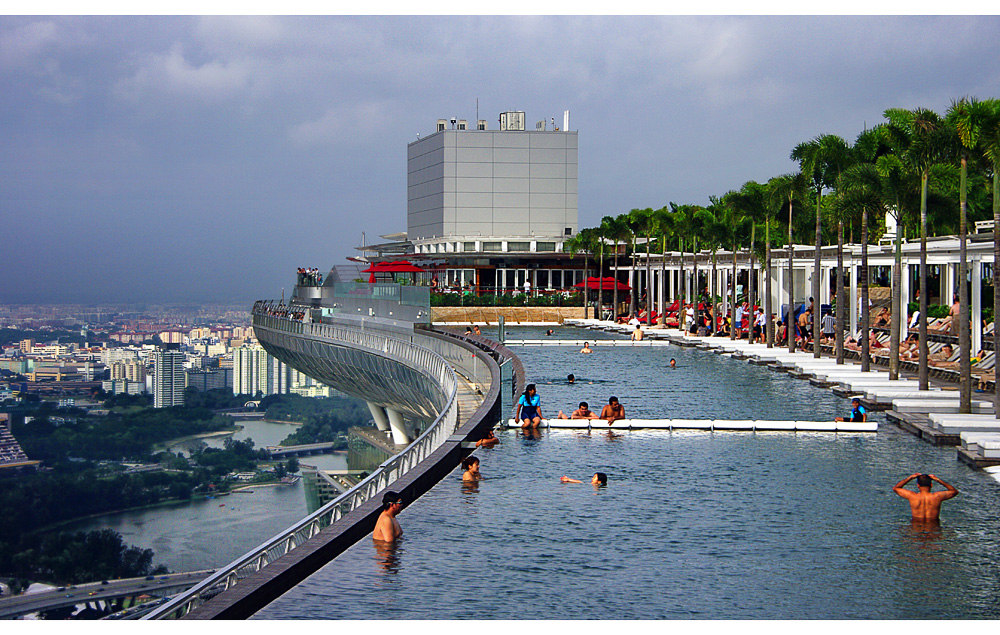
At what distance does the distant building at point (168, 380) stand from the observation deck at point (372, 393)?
215 feet

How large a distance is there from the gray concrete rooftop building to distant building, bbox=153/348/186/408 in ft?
123

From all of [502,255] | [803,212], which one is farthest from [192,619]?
[502,255]

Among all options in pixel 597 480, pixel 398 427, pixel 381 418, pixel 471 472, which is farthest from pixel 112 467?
pixel 597 480

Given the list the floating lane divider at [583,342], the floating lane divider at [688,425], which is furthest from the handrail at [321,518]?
the floating lane divider at [583,342]

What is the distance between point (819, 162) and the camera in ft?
116

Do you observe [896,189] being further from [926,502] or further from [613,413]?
[926,502]

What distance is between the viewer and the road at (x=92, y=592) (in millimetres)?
54281

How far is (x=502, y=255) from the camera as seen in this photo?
311 ft

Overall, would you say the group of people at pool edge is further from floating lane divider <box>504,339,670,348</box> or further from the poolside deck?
floating lane divider <box>504,339,670,348</box>

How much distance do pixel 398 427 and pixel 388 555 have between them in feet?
131

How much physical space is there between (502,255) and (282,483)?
29107mm

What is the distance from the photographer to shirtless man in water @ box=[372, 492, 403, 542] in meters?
11.5

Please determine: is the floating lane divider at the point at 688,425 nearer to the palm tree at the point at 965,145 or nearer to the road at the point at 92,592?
the palm tree at the point at 965,145

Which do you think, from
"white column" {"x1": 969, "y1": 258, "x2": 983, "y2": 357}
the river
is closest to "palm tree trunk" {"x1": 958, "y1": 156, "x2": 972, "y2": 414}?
"white column" {"x1": 969, "y1": 258, "x2": 983, "y2": 357}
